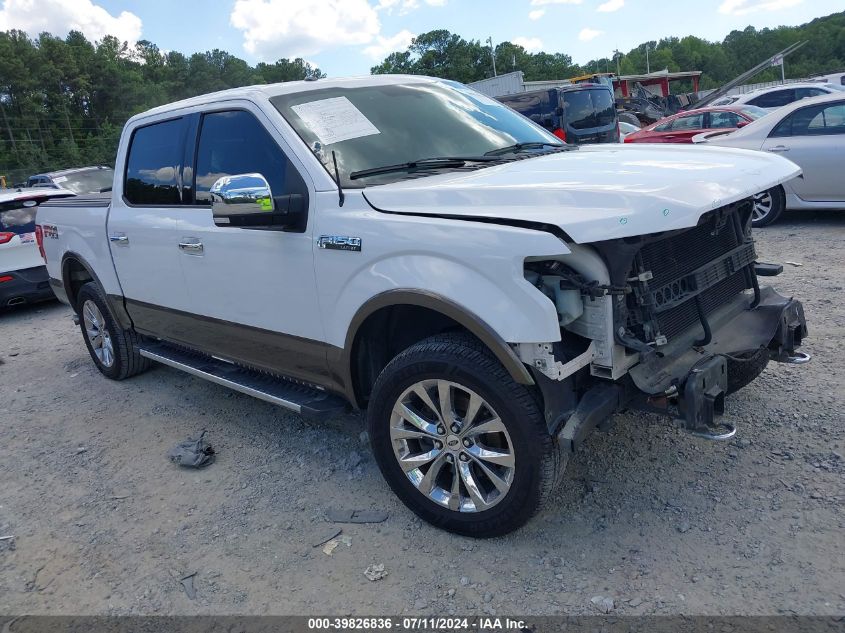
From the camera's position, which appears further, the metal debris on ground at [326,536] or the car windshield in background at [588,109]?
the car windshield in background at [588,109]

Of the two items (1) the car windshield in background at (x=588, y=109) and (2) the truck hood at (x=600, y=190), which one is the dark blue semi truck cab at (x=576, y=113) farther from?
(2) the truck hood at (x=600, y=190)

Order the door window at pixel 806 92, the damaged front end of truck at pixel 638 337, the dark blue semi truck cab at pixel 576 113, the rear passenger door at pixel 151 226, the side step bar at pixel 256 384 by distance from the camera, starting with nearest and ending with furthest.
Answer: the damaged front end of truck at pixel 638 337, the side step bar at pixel 256 384, the rear passenger door at pixel 151 226, the dark blue semi truck cab at pixel 576 113, the door window at pixel 806 92

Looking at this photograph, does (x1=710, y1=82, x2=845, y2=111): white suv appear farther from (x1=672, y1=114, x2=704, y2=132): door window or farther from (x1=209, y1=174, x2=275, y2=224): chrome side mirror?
(x1=209, y1=174, x2=275, y2=224): chrome side mirror

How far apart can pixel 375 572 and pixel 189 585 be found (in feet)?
2.75

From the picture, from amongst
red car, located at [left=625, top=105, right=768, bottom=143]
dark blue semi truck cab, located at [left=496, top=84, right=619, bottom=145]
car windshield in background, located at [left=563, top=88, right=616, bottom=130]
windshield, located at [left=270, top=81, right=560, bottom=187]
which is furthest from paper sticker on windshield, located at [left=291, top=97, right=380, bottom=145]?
red car, located at [left=625, top=105, right=768, bottom=143]

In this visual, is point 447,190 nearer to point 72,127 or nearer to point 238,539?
point 238,539

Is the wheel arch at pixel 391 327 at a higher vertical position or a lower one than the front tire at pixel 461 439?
higher

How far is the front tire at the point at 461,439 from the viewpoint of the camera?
2.79 meters

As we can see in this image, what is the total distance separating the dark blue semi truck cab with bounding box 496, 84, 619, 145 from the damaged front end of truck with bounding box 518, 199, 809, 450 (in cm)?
1020

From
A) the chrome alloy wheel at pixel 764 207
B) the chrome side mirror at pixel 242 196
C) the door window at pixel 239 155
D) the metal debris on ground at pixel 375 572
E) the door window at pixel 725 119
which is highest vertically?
the door window at pixel 239 155

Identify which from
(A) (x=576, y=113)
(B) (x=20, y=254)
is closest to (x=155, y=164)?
(B) (x=20, y=254)

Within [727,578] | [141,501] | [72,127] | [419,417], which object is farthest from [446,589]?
[72,127]

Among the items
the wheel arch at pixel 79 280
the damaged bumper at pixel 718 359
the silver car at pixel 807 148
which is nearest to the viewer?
the damaged bumper at pixel 718 359

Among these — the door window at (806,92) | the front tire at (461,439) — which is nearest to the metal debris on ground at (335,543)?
the front tire at (461,439)
